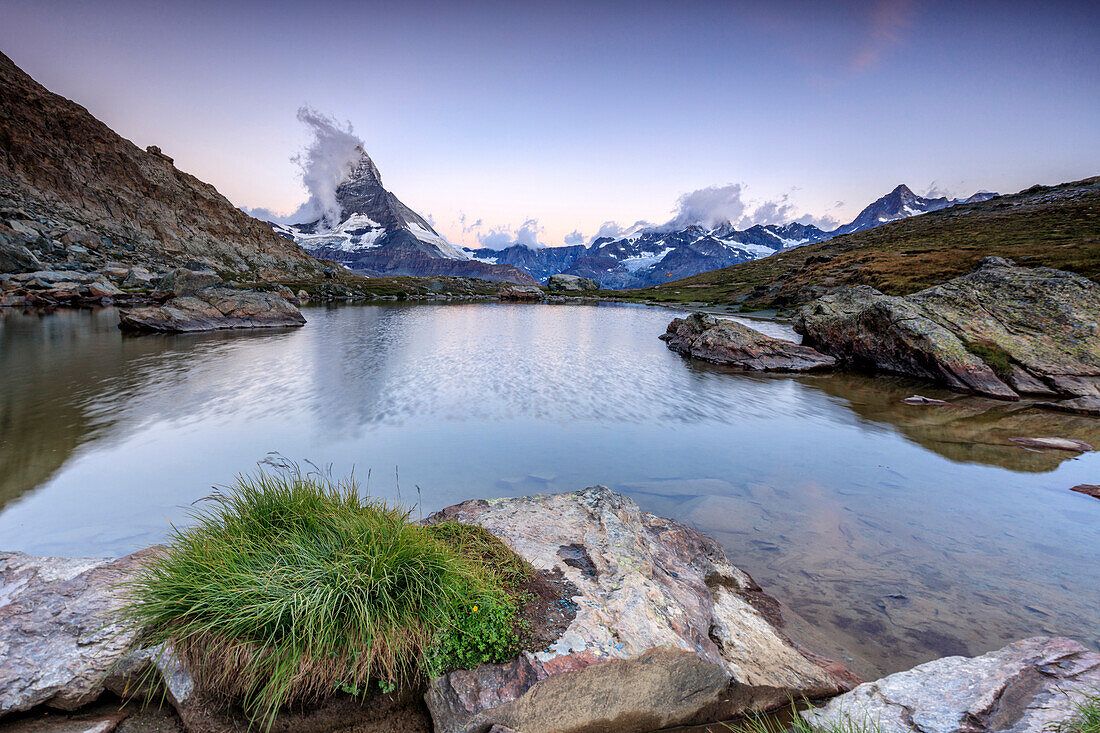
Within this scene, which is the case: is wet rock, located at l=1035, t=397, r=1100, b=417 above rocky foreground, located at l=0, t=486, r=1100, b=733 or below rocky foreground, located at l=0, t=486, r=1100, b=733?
above

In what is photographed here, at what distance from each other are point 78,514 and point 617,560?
8.86 metres

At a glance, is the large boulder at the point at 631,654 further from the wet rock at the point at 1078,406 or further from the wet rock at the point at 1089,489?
the wet rock at the point at 1078,406

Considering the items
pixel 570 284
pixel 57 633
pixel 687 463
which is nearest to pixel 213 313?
pixel 57 633

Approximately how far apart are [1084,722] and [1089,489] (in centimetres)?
991

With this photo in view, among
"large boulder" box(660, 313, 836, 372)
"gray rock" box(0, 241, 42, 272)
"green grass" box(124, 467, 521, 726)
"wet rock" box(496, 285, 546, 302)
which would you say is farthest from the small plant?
"gray rock" box(0, 241, 42, 272)

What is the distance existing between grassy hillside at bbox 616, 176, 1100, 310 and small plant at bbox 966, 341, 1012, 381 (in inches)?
1327

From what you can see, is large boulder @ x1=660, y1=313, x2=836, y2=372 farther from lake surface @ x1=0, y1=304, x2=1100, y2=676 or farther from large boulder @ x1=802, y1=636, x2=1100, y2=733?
large boulder @ x1=802, y1=636, x2=1100, y2=733

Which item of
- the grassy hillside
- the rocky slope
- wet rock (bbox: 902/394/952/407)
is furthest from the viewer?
the rocky slope

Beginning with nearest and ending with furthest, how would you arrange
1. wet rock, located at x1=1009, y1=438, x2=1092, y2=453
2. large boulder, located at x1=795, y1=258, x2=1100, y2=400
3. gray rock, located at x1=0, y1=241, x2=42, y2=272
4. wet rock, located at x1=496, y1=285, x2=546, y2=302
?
wet rock, located at x1=1009, y1=438, x2=1092, y2=453, large boulder, located at x1=795, y1=258, x2=1100, y2=400, gray rock, located at x1=0, y1=241, x2=42, y2=272, wet rock, located at x1=496, y1=285, x2=546, y2=302

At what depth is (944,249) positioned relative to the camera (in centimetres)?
7669

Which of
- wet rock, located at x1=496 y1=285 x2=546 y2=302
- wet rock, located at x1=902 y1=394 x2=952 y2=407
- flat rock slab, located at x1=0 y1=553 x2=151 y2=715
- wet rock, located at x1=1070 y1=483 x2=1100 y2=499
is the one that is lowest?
wet rock, located at x1=1070 y1=483 x2=1100 y2=499

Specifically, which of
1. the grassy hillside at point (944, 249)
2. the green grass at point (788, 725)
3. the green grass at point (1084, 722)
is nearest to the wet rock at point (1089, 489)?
the green grass at point (1084, 722)

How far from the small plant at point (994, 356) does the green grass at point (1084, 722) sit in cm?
1998

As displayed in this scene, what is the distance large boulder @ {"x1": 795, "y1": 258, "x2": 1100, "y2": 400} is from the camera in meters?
15.9
